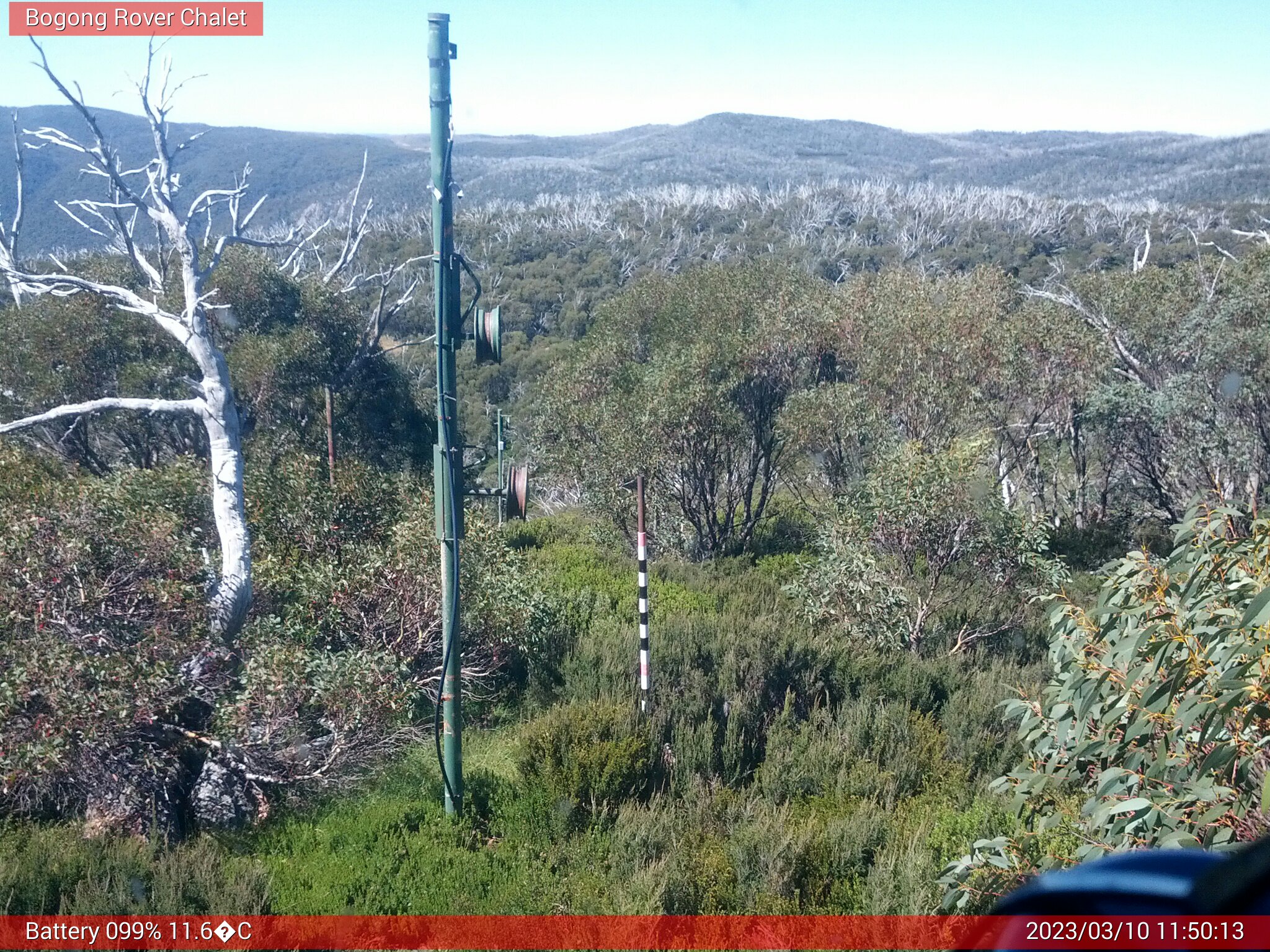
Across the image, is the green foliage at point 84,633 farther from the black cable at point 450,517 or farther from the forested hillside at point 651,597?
the black cable at point 450,517

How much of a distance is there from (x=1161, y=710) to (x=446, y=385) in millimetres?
4005

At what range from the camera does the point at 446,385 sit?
18.6 ft

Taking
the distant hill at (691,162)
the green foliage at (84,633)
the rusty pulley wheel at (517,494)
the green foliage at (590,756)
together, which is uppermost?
the distant hill at (691,162)

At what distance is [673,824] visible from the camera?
5848 millimetres

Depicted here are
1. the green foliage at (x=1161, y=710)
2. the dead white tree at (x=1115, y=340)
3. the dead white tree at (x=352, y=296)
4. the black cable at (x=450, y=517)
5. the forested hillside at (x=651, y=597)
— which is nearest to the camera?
the green foliage at (x=1161, y=710)

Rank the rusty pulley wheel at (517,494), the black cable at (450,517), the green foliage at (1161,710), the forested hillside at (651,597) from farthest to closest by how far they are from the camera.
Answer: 1. the rusty pulley wheel at (517,494)
2. the black cable at (450,517)
3. the forested hillside at (651,597)
4. the green foliage at (1161,710)

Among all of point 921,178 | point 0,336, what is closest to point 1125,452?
point 0,336

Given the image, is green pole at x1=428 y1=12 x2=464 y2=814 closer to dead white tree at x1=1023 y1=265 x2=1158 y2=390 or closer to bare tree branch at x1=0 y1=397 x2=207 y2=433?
bare tree branch at x1=0 y1=397 x2=207 y2=433

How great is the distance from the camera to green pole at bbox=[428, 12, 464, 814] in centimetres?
539

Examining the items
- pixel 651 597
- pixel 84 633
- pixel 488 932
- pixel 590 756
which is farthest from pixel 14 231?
pixel 651 597

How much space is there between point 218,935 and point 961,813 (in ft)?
14.2

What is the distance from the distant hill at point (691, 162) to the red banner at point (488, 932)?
4113cm

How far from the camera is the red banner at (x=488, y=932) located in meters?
4.33

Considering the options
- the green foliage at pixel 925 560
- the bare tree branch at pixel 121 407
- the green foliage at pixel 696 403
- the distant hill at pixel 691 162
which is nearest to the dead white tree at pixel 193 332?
the bare tree branch at pixel 121 407
